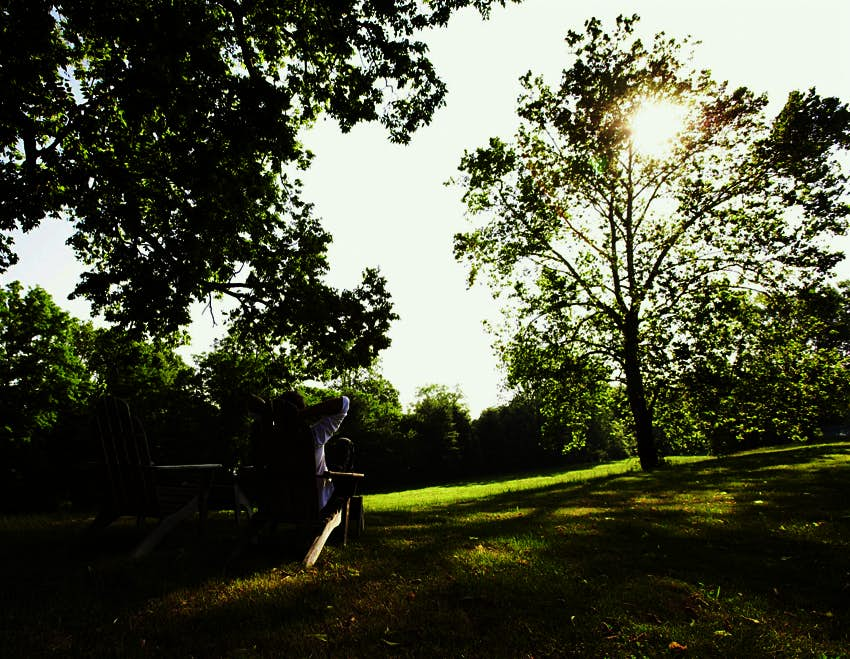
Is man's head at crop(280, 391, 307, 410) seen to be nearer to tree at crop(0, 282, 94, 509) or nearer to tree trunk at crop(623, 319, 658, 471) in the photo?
tree trunk at crop(623, 319, 658, 471)

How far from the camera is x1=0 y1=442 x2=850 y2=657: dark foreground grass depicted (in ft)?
9.36

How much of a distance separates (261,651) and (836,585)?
5.13 metres

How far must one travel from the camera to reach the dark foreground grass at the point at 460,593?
2852 mm

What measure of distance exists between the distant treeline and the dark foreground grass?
5.90 ft

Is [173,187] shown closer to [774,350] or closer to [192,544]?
[192,544]

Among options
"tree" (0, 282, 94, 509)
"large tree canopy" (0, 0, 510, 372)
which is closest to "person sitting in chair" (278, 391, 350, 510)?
"large tree canopy" (0, 0, 510, 372)

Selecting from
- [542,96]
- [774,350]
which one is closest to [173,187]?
[542,96]

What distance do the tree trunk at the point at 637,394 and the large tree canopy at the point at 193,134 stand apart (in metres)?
11.4

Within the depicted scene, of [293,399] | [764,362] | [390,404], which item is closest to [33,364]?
[390,404]

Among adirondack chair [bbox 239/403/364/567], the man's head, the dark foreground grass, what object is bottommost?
the dark foreground grass

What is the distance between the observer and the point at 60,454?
3353 cm

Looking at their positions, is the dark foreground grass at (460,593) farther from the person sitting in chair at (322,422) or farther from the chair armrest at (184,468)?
the chair armrest at (184,468)

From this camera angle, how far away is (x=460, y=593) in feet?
12.5

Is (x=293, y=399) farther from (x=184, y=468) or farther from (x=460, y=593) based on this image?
(x=460, y=593)
